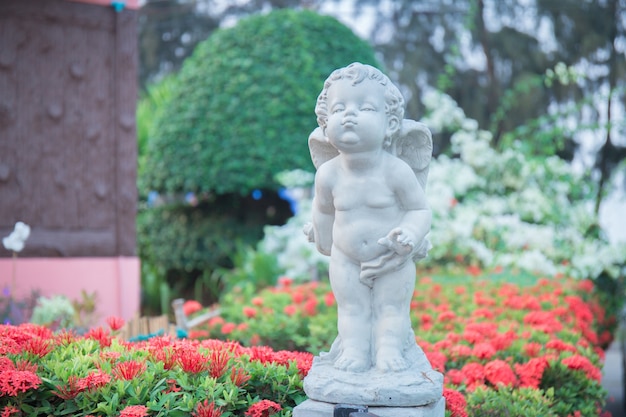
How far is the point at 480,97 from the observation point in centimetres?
1496

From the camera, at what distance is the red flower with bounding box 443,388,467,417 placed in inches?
114

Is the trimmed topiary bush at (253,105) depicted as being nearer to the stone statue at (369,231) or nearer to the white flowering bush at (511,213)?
the white flowering bush at (511,213)

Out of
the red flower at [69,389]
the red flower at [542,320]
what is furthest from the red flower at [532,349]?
the red flower at [69,389]

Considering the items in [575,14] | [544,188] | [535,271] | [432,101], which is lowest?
[535,271]

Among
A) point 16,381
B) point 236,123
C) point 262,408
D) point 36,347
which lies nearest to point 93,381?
point 16,381

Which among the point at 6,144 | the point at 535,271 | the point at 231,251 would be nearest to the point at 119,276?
the point at 6,144

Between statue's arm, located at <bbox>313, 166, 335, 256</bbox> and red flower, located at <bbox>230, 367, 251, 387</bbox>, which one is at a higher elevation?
statue's arm, located at <bbox>313, 166, 335, 256</bbox>

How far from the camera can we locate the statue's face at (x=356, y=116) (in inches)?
101

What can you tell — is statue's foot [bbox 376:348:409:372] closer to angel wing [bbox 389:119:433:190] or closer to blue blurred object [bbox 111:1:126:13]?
angel wing [bbox 389:119:433:190]

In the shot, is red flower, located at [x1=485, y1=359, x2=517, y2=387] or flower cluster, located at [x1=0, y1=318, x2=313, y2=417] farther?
red flower, located at [x1=485, y1=359, x2=517, y2=387]

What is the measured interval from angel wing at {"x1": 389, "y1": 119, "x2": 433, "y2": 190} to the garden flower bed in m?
0.92

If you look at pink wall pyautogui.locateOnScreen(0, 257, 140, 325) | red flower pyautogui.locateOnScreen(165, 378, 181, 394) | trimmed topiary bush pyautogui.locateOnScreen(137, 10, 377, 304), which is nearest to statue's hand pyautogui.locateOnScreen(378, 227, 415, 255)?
red flower pyautogui.locateOnScreen(165, 378, 181, 394)

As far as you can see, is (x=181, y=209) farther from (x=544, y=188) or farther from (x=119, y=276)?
(x=544, y=188)

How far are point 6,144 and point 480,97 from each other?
1058cm
